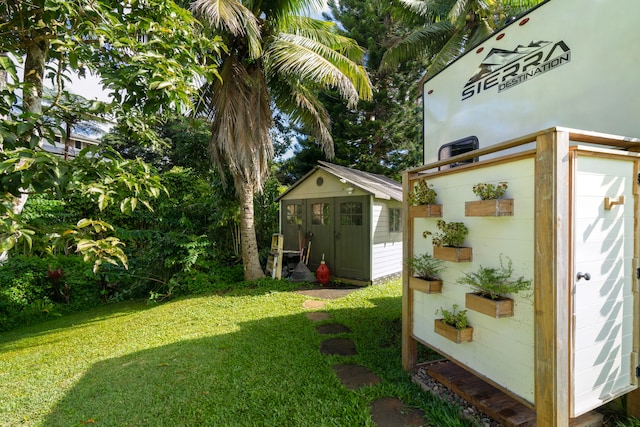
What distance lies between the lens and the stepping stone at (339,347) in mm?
3633

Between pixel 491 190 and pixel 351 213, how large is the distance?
543 cm

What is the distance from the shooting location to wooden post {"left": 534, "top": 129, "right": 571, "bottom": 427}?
1729 millimetres

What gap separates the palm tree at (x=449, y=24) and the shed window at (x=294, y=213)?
18.8 feet

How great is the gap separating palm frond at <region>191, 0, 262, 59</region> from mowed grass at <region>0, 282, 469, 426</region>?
5066mm

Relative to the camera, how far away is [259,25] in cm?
630

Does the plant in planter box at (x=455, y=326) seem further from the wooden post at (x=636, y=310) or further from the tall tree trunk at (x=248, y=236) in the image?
the tall tree trunk at (x=248, y=236)

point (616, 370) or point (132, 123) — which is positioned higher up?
point (132, 123)

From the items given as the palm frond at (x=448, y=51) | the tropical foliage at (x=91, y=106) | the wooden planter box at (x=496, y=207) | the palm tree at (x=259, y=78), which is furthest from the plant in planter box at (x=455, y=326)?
the palm frond at (x=448, y=51)

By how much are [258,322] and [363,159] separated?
11.7 metres

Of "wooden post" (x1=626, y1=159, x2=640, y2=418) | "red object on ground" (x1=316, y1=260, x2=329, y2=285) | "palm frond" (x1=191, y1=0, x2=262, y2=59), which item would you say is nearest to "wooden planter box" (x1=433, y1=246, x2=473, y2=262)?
"wooden post" (x1=626, y1=159, x2=640, y2=418)

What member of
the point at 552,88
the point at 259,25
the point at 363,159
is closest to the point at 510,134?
the point at 552,88

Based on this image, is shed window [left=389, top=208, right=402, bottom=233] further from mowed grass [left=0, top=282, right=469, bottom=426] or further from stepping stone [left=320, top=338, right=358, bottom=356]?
stepping stone [left=320, top=338, right=358, bottom=356]

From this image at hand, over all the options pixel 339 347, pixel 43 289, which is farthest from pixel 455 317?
pixel 43 289

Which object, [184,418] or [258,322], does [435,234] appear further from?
[258,322]
